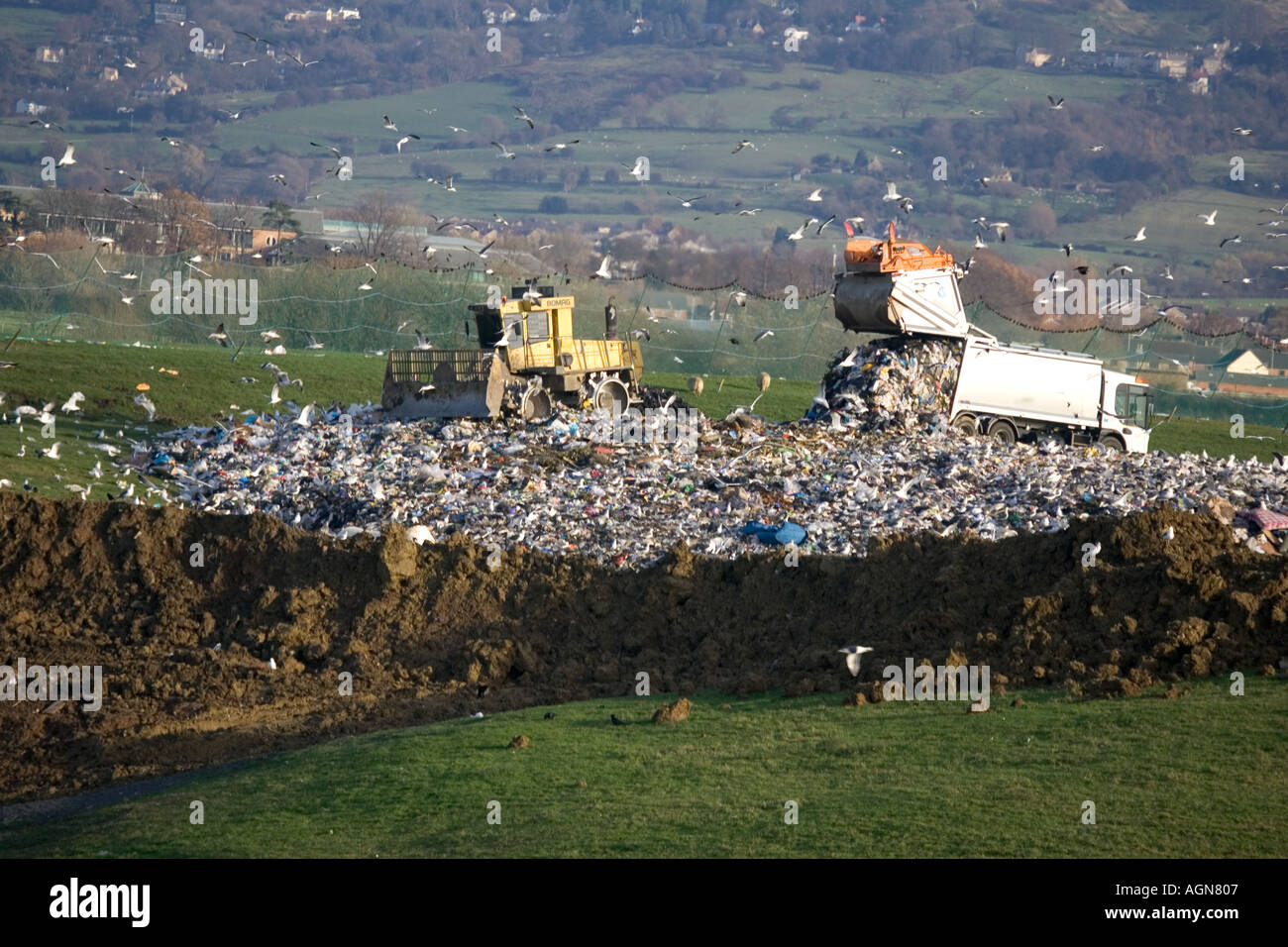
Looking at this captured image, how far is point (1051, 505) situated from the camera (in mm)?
19047

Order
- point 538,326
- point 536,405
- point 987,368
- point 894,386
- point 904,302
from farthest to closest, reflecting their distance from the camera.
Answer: point 538,326 < point 904,302 < point 987,368 < point 536,405 < point 894,386

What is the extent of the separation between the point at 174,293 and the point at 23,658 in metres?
28.5

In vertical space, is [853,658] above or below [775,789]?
above

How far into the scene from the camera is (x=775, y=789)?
9.73 metres

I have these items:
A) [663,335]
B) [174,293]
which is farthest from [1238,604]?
[174,293]

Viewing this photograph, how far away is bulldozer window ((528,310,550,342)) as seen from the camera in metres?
26.6

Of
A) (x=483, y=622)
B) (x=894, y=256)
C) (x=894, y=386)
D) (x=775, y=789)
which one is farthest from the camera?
(x=894, y=256)

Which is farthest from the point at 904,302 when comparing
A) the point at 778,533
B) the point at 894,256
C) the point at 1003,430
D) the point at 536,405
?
the point at 778,533

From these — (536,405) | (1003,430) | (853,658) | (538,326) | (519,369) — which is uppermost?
(538,326)

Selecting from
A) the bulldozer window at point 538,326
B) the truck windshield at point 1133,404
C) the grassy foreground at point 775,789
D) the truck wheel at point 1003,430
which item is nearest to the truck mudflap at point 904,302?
the truck wheel at point 1003,430

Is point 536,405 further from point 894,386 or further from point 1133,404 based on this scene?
point 1133,404

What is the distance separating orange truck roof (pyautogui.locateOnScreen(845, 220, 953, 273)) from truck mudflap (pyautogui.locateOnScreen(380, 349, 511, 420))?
6509 mm

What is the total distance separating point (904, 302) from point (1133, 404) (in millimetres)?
4780

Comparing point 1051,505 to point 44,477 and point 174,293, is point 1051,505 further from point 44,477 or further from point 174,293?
point 174,293
